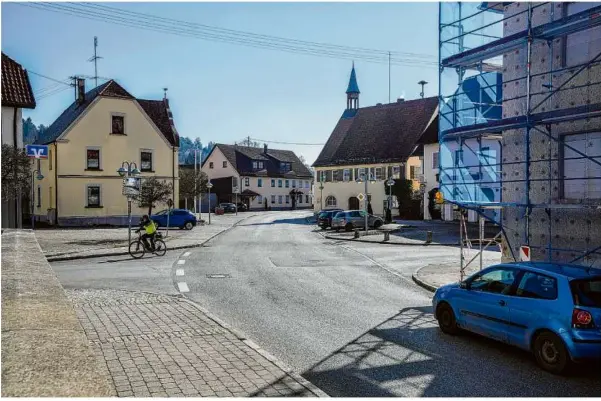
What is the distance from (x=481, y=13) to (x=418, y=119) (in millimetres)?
43672

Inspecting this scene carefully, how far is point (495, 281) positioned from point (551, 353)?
1730 millimetres

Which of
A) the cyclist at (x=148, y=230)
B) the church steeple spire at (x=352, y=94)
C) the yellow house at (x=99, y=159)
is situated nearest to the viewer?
the cyclist at (x=148, y=230)

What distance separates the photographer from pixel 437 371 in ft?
25.7

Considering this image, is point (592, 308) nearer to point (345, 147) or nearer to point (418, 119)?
point (418, 119)

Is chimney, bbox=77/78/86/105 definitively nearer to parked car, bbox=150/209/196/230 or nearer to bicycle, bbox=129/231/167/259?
parked car, bbox=150/209/196/230

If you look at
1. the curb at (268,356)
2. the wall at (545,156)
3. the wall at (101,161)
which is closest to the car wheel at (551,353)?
the curb at (268,356)

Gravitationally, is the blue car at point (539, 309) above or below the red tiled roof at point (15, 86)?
below

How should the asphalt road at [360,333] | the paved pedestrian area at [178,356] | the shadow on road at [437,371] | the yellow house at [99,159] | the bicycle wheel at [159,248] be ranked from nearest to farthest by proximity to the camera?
the paved pedestrian area at [178,356] → the shadow on road at [437,371] → the asphalt road at [360,333] → the bicycle wheel at [159,248] → the yellow house at [99,159]

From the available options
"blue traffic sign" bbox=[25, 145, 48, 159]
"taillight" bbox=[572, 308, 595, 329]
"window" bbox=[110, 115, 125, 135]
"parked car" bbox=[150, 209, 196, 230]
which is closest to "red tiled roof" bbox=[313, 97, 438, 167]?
"parked car" bbox=[150, 209, 196, 230]

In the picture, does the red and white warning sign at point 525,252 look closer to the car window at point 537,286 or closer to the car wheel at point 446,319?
the car wheel at point 446,319

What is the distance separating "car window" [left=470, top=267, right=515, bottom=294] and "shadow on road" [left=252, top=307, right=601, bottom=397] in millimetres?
914

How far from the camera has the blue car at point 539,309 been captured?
297 inches

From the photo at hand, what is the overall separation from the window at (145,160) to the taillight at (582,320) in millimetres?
42305

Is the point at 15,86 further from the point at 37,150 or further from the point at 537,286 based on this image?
the point at 537,286
